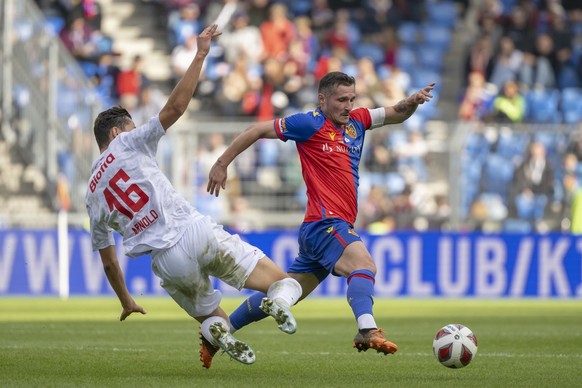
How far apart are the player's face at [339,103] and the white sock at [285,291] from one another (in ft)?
5.12

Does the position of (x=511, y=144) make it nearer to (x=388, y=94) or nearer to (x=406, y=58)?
(x=388, y=94)

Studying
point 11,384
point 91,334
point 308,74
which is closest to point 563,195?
point 308,74

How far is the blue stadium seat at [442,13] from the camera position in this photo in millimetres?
26875

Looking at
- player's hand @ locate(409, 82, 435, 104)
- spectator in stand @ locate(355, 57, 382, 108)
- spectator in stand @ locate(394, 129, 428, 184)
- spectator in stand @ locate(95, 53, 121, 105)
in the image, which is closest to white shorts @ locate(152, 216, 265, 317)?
player's hand @ locate(409, 82, 435, 104)

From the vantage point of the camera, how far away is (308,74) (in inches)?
964

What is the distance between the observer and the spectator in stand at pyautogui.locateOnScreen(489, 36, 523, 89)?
79.9 feet

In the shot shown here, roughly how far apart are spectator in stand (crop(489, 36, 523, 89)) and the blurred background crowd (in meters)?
0.03

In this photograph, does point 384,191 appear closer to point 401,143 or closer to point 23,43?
point 401,143

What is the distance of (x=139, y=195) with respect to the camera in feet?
26.7

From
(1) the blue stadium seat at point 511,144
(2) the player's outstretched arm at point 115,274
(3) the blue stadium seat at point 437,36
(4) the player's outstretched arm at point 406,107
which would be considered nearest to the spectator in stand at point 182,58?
(3) the blue stadium seat at point 437,36

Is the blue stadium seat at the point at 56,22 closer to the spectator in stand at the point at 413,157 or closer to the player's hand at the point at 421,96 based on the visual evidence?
the spectator in stand at the point at 413,157

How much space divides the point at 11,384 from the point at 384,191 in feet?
44.0

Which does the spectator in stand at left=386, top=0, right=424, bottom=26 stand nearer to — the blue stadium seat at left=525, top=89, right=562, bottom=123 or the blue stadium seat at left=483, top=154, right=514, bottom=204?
the blue stadium seat at left=525, top=89, right=562, bottom=123

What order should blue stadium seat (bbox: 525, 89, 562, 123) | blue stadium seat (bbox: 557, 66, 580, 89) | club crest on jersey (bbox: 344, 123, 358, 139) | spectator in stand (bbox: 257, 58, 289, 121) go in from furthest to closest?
blue stadium seat (bbox: 557, 66, 580, 89) < blue stadium seat (bbox: 525, 89, 562, 123) < spectator in stand (bbox: 257, 58, 289, 121) < club crest on jersey (bbox: 344, 123, 358, 139)
